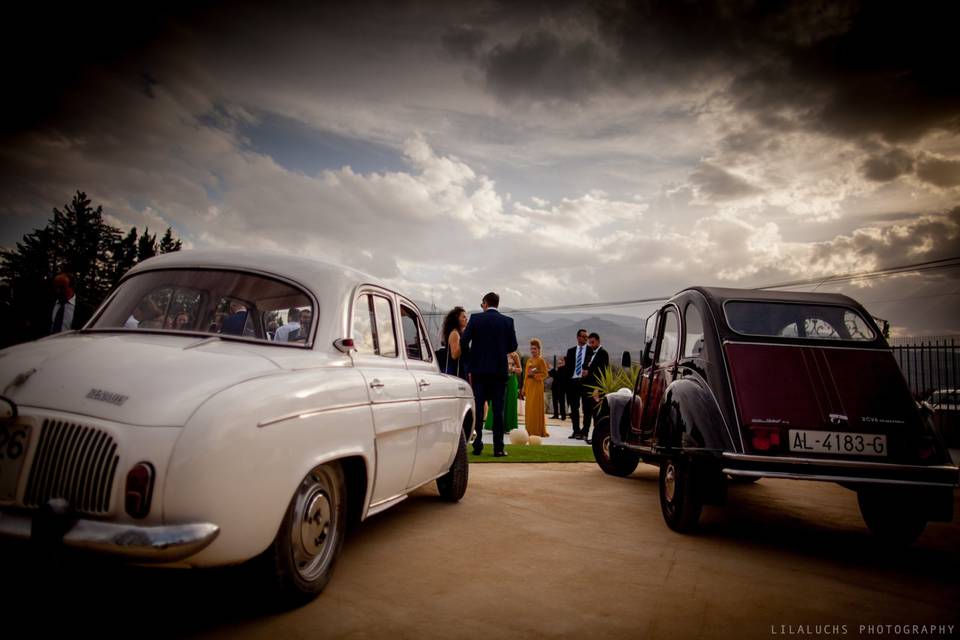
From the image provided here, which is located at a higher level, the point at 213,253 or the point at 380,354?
the point at 213,253

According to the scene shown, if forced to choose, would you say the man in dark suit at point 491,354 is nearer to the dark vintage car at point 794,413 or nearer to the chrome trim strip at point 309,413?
the dark vintage car at point 794,413

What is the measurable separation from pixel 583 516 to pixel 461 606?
2336 mm

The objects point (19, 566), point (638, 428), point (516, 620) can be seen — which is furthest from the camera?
point (638, 428)

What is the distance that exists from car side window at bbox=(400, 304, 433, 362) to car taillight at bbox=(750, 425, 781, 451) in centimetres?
257

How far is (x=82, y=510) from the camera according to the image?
85.2 inches

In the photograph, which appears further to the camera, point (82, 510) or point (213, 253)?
point (213, 253)

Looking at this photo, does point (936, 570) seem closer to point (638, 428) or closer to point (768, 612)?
point (768, 612)

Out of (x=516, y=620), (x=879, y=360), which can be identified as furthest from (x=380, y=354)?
(x=879, y=360)

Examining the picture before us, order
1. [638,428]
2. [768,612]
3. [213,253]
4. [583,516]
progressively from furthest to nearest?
[638,428], [583,516], [213,253], [768,612]

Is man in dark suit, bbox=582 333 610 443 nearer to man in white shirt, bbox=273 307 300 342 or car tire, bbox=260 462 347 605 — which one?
man in white shirt, bbox=273 307 300 342

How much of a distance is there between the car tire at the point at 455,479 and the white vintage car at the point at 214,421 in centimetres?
128

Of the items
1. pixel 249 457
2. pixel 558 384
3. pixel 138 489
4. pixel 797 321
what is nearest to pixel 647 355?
pixel 797 321

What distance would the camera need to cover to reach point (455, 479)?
206 inches

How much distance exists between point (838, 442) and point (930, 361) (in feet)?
34.0
